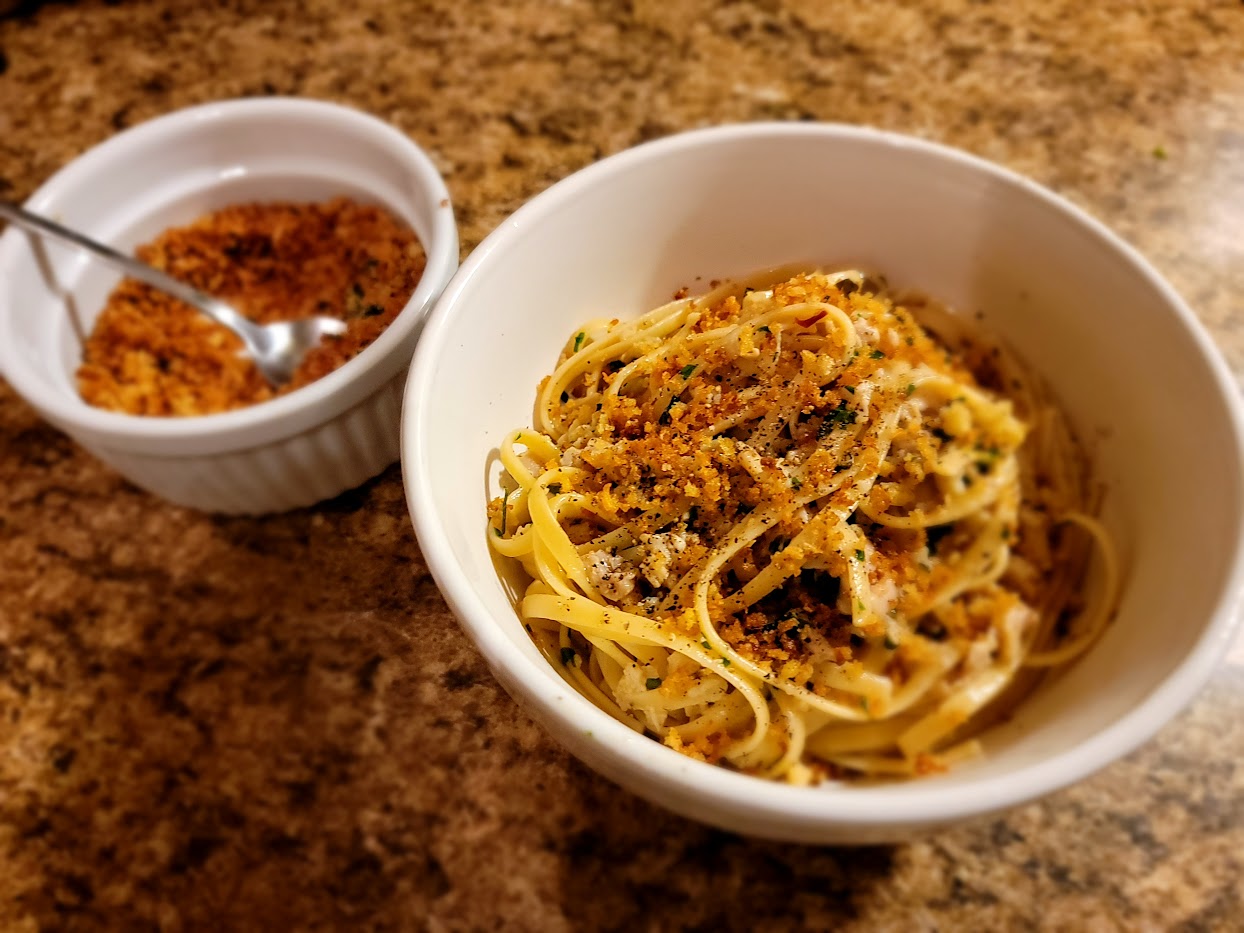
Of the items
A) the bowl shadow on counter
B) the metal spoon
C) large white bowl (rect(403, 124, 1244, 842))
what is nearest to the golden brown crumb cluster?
the metal spoon

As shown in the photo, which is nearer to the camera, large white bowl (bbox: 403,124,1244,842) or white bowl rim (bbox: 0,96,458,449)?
large white bowl (bbox: 403,124,1244,842)

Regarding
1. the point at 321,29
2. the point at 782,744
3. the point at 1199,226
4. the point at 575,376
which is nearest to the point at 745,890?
the point at 782,744

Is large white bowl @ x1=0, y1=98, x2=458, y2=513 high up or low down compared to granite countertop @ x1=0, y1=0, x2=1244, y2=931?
up

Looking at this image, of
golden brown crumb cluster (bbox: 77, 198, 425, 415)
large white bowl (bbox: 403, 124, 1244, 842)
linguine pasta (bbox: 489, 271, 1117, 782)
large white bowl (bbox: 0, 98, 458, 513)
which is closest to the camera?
large white bowl (bbox: 403, 124, 1244, 842)

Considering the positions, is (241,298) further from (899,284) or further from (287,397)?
(899,284)

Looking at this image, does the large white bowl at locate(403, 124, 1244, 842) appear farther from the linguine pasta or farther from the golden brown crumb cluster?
the golden brown crumb cluster

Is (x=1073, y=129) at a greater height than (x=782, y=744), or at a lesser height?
greater

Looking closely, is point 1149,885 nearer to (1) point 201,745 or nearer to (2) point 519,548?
(2) point 519,548

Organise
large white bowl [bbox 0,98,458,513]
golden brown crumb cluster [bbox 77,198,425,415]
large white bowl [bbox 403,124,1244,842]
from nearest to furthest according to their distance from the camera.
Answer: large white bowl [bbox 403,124,1244,842]
large white bowl [bbox 0,98,458,513]
golden brown crumb cluster [bbox 77,198,425,415]

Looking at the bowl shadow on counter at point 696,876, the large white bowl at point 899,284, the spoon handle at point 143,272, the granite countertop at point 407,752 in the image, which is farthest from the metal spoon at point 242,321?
the bowl shadow on counter at point 696,876
